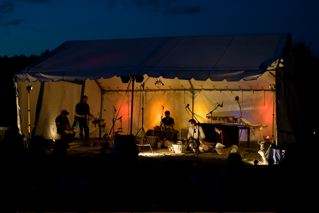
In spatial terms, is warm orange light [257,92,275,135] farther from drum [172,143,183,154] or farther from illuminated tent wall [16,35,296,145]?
drum [172,143,183,154]

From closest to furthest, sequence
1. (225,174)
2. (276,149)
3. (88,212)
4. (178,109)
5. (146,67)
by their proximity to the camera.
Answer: (88,212) → (225,174) → (276,149) → (146,67) → (178,109)

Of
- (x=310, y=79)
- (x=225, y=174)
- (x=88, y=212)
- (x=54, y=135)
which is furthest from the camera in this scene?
(x=310, y=79)

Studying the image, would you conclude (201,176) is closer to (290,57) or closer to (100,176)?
(100,176)

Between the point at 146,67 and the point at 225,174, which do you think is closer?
the point at 225,174

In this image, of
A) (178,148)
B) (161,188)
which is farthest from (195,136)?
(161,188)

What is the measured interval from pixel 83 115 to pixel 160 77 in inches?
148

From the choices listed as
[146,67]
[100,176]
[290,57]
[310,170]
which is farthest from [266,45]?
[100,176]

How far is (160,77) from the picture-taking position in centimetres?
1374

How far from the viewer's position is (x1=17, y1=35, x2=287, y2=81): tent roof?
12461 mm

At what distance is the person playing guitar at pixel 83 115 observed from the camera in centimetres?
1655

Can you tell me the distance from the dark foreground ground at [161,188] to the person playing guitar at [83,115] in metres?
7.52

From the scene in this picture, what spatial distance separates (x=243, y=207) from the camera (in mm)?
7602

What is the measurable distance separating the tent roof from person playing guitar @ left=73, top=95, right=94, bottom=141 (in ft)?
5.48

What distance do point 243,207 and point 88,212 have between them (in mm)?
2041
